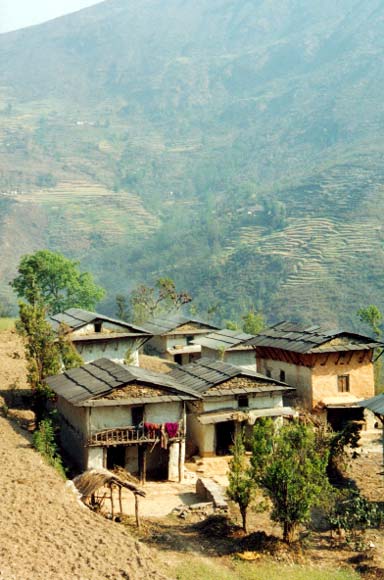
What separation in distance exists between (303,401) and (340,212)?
143247mm

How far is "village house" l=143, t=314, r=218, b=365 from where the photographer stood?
6159cm

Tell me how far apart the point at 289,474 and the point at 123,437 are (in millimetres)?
8722

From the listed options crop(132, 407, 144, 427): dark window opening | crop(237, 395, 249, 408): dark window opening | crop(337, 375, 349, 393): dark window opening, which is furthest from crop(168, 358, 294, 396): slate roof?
crop(337, 375, 349, 393): dark window opening

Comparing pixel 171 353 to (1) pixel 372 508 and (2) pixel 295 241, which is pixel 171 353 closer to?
(1) pixel 372 508

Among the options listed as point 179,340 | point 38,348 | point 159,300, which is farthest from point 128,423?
point 159,300

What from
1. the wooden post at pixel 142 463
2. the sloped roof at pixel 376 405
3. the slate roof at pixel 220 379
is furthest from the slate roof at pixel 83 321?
the sloped roof at pixel 376 405

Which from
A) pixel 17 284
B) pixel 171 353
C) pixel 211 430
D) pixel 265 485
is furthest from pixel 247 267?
pixel 265 485

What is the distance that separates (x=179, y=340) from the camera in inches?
2468

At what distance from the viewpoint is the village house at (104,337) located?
4766cm

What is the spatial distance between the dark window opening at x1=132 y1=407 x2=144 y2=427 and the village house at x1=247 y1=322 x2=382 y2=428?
13.5m

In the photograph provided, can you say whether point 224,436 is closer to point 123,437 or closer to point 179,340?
point 123,437

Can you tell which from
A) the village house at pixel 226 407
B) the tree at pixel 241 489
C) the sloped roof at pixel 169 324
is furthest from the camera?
the sloped roof at pixel 169 324

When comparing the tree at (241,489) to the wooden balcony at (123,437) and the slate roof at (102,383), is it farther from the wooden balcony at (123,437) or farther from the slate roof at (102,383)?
the slate roof at (102,383)

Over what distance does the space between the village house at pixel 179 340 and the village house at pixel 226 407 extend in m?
21.7
